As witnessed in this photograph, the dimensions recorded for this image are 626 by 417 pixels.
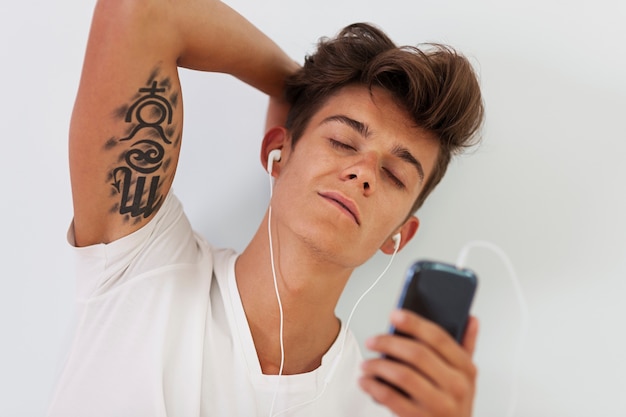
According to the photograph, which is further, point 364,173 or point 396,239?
point 396,239

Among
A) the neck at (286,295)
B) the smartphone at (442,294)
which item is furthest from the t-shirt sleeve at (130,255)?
the smartphone at (442,294)

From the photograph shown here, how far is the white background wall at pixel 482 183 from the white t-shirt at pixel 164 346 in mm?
395

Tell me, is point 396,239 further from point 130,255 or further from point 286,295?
point 130,255

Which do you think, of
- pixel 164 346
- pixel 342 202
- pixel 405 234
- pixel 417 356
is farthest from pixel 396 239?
pixel 417 356

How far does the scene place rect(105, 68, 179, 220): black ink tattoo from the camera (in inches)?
48.4

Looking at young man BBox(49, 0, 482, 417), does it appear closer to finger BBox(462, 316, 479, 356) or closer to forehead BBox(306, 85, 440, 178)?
forehead BBox(306, 85, 440, 178)

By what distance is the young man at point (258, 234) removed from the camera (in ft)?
4.02

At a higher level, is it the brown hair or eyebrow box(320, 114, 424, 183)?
the brown hair

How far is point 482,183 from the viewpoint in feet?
5.57

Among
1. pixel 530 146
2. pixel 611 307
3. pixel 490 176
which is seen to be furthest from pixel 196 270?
pixel 611 307

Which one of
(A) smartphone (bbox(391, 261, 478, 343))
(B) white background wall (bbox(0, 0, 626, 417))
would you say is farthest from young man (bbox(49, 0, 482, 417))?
(A) smartphone (bbox(391, 261, 478, 343))

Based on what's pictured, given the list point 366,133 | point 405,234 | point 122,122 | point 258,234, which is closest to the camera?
point 122,122

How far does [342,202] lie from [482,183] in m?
0.61

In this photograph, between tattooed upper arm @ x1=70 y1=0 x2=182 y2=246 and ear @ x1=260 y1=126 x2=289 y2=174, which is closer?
tattooed upper arm @ x1=70 y1=0 x2=182 y2=246
